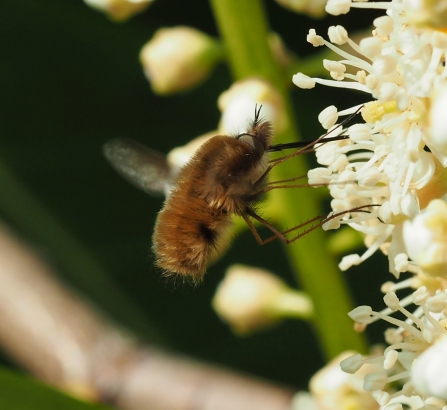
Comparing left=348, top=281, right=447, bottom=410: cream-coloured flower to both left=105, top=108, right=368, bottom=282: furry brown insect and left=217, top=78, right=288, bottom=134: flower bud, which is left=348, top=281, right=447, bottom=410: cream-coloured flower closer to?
left=105, top=108, right=368, bottom=282: furry brown insect

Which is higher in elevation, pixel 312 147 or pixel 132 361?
pixel 312 147

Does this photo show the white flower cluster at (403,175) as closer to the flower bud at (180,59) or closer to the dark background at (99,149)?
the flower bud at (180,59)

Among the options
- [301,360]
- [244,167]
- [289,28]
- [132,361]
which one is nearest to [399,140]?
[244,167]

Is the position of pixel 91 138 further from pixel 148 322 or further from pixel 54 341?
pixel 54 341

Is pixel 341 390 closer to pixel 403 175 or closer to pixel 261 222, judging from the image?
pixel 261 222

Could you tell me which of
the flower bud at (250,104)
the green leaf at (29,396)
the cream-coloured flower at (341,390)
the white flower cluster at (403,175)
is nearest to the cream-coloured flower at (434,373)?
the white flower cluster at (403,175)

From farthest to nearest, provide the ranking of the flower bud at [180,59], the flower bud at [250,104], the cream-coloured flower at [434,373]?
the flower bud at [180,59] < the flower bud at [250,104] < the cream-coloured flower at [434,373]
